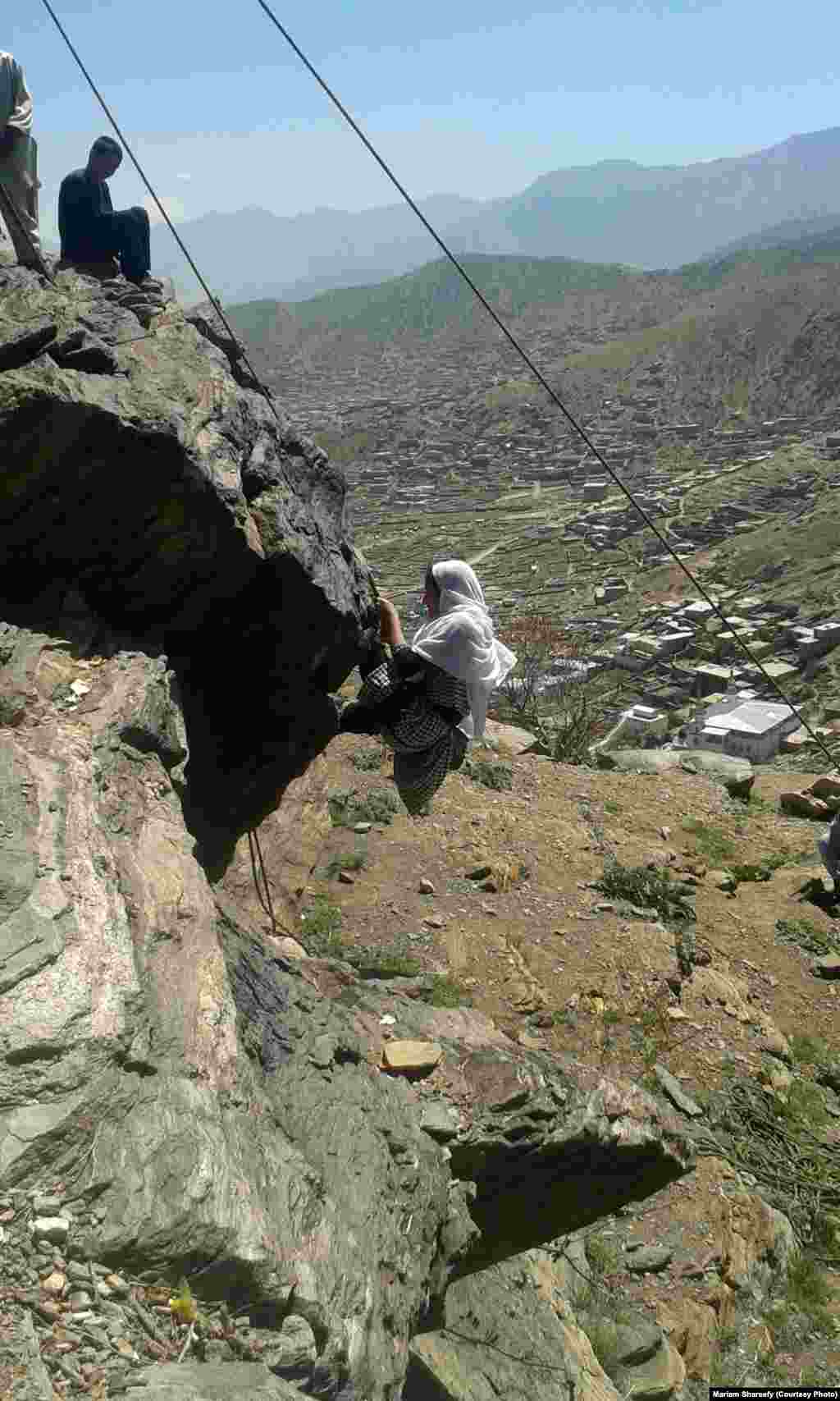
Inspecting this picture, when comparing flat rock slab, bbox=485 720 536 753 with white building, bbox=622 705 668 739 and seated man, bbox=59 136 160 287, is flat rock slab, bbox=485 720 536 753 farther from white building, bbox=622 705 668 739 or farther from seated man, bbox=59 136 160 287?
white building, bbox=622 705 668 739

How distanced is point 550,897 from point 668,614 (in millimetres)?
41510

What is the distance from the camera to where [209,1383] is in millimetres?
2672

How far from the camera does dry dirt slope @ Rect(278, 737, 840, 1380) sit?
7910 millimetres

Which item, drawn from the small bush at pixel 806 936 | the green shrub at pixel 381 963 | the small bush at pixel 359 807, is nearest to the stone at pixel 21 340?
the green shrub at pixel 381 963

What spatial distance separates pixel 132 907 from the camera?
3.88m

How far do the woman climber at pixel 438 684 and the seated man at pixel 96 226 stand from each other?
374 cm

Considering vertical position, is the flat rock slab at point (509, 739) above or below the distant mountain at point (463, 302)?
above

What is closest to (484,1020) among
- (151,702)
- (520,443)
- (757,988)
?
(151,702)

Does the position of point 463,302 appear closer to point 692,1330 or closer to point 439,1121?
point 692,1330

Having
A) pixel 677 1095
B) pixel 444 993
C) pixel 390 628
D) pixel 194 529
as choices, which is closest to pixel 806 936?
pixel 677 1095

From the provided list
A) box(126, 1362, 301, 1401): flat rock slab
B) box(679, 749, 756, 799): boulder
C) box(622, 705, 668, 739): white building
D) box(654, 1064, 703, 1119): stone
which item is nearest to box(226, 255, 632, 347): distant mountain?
box(622, 705, 668, 739): white building

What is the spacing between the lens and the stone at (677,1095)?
853cm

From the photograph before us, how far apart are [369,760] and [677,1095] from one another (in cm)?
560

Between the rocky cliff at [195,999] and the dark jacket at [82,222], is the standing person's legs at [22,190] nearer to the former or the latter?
the dark jacket at [82,222]
